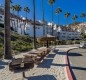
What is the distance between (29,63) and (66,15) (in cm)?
13524

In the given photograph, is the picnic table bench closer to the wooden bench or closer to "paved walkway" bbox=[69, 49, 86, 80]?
"paved walkway" bbox=[69, 49, 86, 80]

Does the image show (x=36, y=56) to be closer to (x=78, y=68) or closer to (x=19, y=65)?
(x=78, y=68)

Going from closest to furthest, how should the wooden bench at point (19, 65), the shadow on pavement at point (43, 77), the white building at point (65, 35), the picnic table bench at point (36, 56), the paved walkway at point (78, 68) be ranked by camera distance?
1. the wooden bench at point (19, 65)
2. the shadow on pavement at point (43, 77)
3. the paved walkway at point (78, 68)
4. the picnic table bench at point (36, 56)
5. the white building at point (65, 35)

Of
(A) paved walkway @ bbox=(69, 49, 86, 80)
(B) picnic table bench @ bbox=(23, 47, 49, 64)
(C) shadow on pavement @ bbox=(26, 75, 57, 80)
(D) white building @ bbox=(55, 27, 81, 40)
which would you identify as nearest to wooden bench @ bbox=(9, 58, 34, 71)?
(C) shadow on pavement @ bbox=(26, 75, 57, 80)

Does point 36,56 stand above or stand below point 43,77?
above

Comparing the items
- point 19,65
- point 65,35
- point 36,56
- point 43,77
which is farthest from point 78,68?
point 65,35

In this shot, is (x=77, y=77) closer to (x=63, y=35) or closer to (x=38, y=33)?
(x=38, y=33)

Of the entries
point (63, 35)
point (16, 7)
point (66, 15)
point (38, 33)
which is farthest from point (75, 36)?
point (16, 7)

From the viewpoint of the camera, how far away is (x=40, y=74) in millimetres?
14312

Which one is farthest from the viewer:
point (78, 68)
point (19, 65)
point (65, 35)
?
point (65, 35)

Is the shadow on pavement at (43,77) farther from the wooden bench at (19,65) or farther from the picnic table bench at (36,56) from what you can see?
the picnic table bench at (36,56)

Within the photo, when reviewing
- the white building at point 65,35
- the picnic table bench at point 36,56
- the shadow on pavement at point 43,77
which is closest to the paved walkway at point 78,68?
the shadow on pavement at point 43,77

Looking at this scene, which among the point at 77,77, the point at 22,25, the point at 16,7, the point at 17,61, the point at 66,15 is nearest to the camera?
the point at 17,61

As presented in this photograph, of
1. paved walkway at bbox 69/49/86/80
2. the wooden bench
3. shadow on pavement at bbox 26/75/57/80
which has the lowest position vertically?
paved walkway at bbox 69/49/86/80
